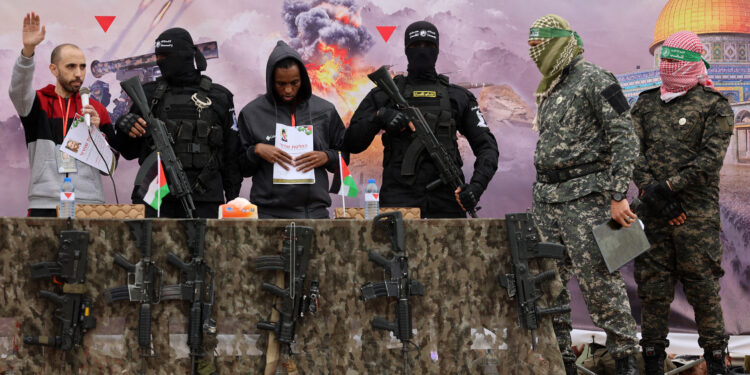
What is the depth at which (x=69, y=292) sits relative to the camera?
2537mm

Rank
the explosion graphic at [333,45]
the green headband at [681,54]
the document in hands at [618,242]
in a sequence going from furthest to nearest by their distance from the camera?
1. the explosion graphic at [333,45]
2. the green headband at [681,54]
3. the document in hands at [618,242]

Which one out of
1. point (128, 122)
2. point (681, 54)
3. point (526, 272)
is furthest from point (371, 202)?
point (681, 54)

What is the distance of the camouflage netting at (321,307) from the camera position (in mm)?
2572

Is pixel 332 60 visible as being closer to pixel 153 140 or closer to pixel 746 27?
pixel 153 140

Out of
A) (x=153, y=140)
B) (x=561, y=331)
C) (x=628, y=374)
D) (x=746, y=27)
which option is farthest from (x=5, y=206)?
(x=746, y=27)

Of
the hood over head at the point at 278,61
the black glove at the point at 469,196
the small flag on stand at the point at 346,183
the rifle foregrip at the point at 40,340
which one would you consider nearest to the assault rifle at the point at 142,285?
the rifle foregrip at the point at 40,340

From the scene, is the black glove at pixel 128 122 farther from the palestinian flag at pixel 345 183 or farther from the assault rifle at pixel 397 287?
the assault rifle at pixel 397 287

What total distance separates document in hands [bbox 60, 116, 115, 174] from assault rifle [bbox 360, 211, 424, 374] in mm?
1866

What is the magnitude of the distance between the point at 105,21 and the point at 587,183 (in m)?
3.27

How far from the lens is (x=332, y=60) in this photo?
15.8ft

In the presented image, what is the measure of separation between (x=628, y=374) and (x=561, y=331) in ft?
1.20

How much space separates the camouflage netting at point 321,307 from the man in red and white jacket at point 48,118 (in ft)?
3.71

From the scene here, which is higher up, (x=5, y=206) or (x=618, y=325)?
(x=5, y=206)

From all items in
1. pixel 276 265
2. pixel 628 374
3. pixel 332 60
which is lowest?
pixel 628 374
